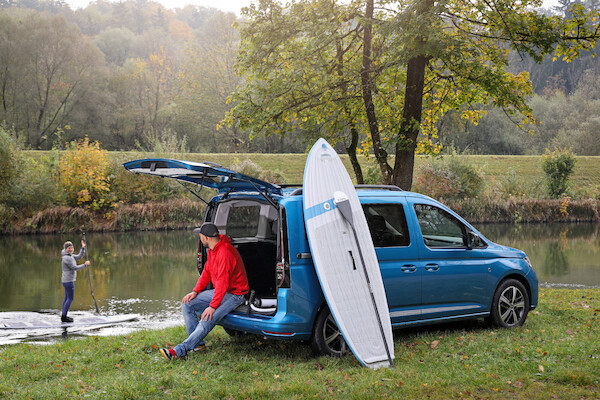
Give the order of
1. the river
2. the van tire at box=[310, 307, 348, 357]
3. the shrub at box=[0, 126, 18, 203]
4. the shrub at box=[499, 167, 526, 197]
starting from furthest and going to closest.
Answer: the shrub at box=[499, 167, 526, 197]
the shrub at box=[0, 126, 18, 203]
the river
the van tire at box=[310, 307, 348, 357]

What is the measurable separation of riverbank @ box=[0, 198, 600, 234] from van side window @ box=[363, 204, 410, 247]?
26.7 m

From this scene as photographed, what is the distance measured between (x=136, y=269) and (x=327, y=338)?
13375 millimetres

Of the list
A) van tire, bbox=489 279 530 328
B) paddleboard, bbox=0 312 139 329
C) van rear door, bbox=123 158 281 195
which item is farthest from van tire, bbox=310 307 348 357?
paddleboard, bbox=0 312 139 329

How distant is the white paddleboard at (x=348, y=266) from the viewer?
6.22 metres

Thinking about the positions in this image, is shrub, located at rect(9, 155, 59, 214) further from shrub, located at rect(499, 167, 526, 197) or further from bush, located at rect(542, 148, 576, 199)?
bush, located at rect(542, 148, 576, 199)

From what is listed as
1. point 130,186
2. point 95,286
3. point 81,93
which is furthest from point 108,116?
point 95,286

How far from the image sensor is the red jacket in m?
6.71

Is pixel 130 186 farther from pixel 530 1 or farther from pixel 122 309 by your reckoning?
pixel 530 1

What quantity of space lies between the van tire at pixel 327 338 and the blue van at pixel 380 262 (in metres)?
0.01

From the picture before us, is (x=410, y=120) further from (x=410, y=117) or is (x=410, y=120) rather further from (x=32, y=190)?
(x=32, y=190)

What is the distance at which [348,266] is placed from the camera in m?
6.39

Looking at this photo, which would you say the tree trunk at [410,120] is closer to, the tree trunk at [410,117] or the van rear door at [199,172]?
the tree trunk at [410,117]

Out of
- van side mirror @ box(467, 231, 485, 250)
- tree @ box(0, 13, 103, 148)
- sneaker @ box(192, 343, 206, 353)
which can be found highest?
tree @ box(0, 13, 103, 148)

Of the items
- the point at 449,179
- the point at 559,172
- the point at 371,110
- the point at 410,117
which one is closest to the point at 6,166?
the point at 371,110
